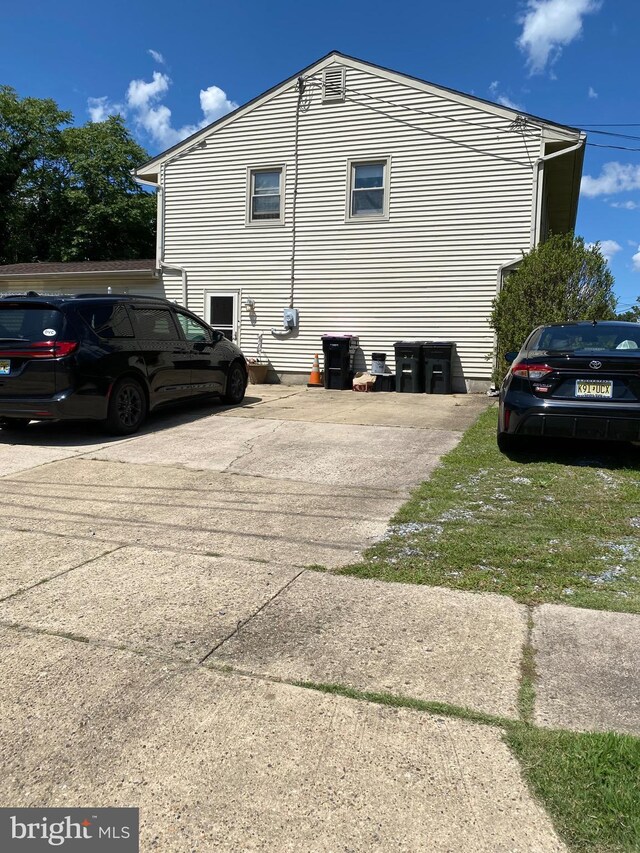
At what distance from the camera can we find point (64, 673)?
2689mm

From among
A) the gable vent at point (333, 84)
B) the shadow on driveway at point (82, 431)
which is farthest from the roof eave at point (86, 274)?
the shadow on driveway at point (82, 431)

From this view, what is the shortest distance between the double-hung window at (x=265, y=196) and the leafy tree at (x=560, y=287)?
6.58 metres

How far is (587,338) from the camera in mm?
6488

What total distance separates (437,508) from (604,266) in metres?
8.14

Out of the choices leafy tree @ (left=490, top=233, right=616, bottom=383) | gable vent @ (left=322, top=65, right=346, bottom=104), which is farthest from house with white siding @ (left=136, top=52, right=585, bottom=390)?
leafy tree @ (left=490, top=233, right=616, bottom=383)

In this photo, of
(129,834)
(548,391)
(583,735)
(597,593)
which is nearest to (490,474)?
(548,391)

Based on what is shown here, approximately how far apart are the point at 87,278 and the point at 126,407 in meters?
11.2

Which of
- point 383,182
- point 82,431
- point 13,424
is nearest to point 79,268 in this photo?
point 383,182

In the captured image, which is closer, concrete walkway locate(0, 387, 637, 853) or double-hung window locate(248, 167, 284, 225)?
concrete walkway locate(0, 387, 637, 853)

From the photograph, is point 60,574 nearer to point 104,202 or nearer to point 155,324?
point 155,324

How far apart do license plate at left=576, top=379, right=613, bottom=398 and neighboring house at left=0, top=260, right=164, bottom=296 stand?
43.4 feet

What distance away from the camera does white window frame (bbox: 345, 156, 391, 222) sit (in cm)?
1449

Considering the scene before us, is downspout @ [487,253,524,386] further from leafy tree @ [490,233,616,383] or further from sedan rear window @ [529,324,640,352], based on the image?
sedan rear window @ [529,324,640,352]

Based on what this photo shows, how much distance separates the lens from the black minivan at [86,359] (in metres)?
7.29
